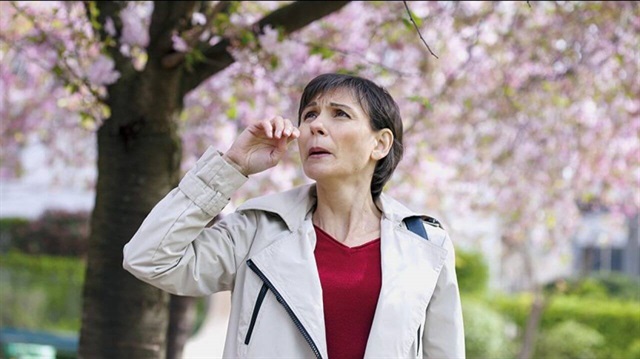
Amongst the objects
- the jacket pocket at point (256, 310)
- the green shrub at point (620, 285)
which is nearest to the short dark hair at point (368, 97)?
the jacket pocket at point (256, 310)

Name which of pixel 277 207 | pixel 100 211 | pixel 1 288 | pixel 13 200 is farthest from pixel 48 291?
pixel 277 207

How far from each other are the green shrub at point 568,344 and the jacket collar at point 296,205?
9576 mm

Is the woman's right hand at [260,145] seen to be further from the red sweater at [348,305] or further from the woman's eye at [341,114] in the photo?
the red sweater at [348,305]

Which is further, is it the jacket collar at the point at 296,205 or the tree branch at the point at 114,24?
the tree branch at the point at 114,24

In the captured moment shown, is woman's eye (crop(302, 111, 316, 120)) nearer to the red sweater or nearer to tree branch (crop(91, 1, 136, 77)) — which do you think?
the red sweater

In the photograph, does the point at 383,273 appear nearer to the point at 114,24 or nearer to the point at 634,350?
the point at 114,24

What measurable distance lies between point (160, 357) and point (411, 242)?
58.1 inches

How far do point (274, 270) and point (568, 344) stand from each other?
9948mm

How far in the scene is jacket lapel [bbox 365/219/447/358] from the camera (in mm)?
2287

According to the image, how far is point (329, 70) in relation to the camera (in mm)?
6016

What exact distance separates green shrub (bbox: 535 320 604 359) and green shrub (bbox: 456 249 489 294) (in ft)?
6.13

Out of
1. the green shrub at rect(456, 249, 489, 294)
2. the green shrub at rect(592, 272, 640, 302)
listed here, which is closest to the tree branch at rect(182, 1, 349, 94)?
the green shrub at rect(456, 249, 489, 294)

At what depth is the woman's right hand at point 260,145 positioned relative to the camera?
7.56 ft

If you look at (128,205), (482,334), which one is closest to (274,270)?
(128,205)
